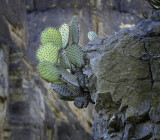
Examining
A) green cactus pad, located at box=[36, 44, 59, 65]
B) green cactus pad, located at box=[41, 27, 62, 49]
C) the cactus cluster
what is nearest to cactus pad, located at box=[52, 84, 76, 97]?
the cactus cluster

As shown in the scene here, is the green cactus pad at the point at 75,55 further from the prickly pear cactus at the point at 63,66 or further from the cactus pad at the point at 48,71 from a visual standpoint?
the cactus pad at the point at 48,71

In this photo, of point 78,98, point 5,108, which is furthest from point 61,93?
point 5,108

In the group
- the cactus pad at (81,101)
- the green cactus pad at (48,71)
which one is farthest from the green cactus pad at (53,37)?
the cactus pad at (81,101)

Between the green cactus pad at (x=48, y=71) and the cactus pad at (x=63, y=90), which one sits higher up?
the green cactus pad at (x=48, y=71)

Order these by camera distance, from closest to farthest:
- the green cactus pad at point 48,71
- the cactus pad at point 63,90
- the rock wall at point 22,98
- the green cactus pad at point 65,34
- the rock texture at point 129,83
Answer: the rock texture at point 129,83 < the green cactus pad at point 48,71 < the cactus pad at point 63,90 < the green cactus pad at point 65,34 < the rock wall at point 22,98

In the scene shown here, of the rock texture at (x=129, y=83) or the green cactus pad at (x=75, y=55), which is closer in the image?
the rock texture at (x=129, y=83)

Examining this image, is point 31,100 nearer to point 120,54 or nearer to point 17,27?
point 17,27
